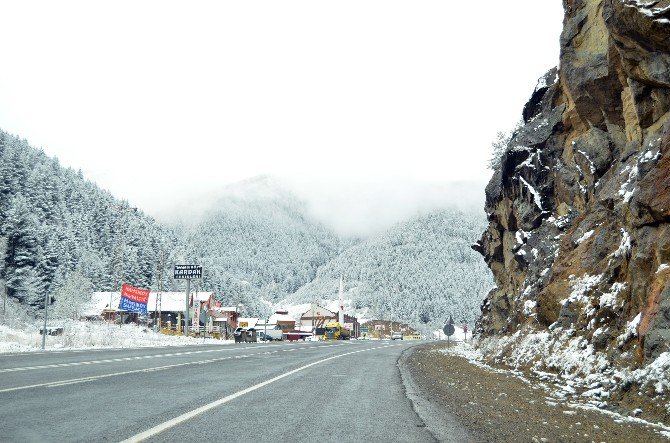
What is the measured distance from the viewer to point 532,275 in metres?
28.0

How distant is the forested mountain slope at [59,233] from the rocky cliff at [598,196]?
3832cm

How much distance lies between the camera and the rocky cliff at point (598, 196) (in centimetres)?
1245

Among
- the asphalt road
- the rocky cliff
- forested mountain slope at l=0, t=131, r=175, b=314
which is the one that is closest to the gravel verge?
the asphalt road

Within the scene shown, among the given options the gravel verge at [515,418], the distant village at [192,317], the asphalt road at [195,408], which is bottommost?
the gravel verge at [515,418]

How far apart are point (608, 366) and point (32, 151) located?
557ft

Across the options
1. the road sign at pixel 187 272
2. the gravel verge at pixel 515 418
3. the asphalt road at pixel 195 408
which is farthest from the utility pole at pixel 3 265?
the gravel verge at pixel 515 418

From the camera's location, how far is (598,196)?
20703mm

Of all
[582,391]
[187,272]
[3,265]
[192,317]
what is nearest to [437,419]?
[582,391]

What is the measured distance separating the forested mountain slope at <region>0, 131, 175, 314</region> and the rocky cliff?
38.3m

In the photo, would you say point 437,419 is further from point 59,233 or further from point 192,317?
point 59,233

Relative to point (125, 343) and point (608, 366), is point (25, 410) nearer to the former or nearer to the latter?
point (608, 366)

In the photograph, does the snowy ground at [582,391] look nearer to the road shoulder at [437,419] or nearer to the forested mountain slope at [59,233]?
the road shoulder at [437,419]

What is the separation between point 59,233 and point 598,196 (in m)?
101

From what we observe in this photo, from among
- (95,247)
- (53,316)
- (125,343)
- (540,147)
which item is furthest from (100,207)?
(540,147)
